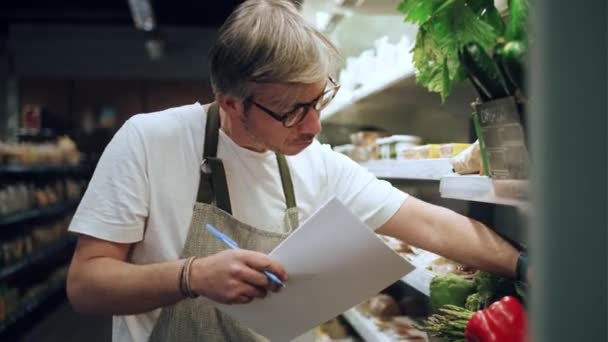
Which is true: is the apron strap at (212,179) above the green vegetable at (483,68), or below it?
below

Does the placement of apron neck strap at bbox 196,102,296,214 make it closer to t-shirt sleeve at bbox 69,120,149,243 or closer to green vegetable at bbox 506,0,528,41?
t-shirt sleeve at bbox 69,120,149,243

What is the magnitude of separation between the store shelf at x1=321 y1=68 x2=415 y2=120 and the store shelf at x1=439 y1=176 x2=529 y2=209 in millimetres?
401

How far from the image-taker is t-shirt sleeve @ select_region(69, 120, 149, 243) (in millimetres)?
1366

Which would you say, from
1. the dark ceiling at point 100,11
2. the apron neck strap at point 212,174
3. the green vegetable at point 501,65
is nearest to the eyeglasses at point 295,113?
the apron neck strap at point 212,174

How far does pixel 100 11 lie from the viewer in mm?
9562

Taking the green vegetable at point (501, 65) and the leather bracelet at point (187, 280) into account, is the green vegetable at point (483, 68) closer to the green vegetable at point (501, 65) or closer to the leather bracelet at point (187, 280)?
the green vegetable at point (501, 65)

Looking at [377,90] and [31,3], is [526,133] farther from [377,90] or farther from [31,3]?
[31,3]

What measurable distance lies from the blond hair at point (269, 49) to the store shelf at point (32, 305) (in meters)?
4.48

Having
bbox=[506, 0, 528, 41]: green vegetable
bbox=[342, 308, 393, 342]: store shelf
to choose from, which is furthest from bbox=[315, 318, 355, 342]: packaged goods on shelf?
bbox=[506, 0, 528, 41]: green vegetable

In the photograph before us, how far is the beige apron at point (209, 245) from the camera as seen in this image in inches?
58.7

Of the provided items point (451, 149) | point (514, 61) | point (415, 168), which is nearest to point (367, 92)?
point (415, 168)

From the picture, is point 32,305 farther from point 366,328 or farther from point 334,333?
point 366,328

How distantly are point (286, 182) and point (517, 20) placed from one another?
0.76m

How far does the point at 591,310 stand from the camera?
0.56 meters
